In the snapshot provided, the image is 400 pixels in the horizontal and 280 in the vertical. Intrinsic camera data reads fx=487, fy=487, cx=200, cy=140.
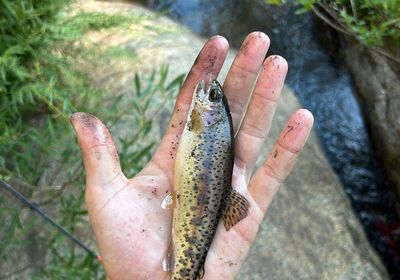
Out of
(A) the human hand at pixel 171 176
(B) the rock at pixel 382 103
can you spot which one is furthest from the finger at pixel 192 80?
(B) the rock at pixel 382 103

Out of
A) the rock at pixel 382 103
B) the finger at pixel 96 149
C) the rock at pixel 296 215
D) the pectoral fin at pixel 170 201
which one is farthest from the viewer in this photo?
the rock at pixel 382 103

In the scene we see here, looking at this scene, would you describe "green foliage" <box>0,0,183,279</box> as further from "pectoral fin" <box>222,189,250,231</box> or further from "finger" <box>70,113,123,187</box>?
"pectoral fin" <box>222,189,250,231</box>

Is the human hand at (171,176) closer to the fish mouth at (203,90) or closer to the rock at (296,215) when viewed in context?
the fish mouth at (203,90)

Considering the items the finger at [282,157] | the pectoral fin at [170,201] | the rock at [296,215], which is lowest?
the rock at [296,215]

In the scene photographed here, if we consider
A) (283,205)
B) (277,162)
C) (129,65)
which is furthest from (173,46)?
(277,162)

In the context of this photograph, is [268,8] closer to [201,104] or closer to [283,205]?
[283,205]

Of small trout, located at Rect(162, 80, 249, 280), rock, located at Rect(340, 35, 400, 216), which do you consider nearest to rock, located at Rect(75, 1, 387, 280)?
rock, located at Rect(340, 35, 400, 216)
